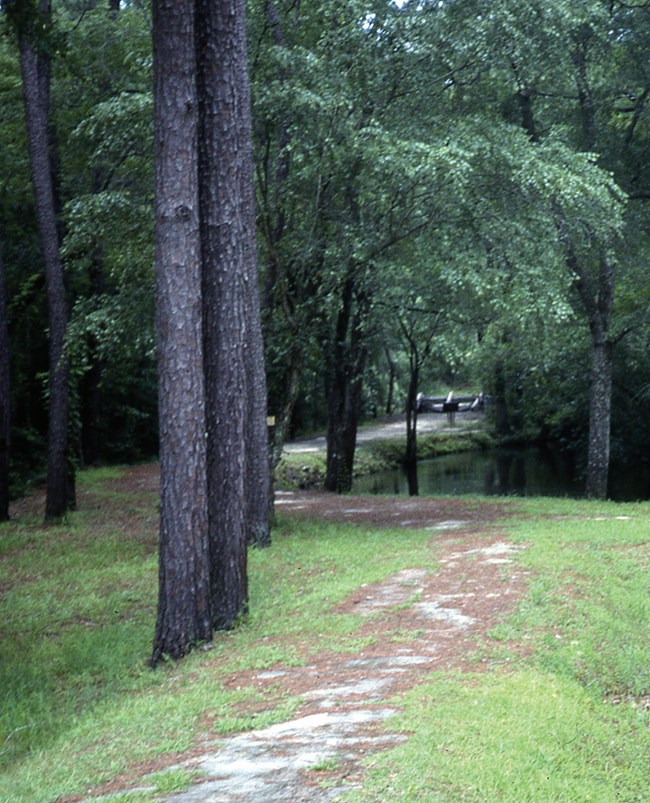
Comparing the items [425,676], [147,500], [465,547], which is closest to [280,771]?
[425,676]

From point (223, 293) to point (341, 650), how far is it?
11.0ft

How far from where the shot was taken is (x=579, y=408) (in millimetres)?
27688

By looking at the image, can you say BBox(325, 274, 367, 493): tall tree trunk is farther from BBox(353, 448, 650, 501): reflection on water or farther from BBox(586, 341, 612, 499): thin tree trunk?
BBox(586, 341, 612, 499): thin tree trunk

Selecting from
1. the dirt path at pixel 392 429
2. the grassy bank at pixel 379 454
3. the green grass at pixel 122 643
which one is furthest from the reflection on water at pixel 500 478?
the green grass at pixel 122 643

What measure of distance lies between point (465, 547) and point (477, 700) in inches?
255

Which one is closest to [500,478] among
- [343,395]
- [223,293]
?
[343,395]

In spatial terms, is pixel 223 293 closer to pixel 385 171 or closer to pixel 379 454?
pixel 385 171

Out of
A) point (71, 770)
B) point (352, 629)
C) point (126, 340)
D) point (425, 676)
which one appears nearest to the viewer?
point (71, 770)

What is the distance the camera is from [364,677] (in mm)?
6852

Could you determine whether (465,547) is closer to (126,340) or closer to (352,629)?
(352,629)

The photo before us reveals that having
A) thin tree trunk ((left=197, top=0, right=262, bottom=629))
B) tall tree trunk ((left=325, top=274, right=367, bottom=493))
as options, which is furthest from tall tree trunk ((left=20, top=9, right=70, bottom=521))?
thin tree trunk ((left=197, top=0, right=262, bottom=629))

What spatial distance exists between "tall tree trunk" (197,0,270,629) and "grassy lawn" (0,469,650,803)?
76cm

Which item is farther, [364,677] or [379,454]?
[379,454]

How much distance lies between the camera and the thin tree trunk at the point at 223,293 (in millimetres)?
9375
